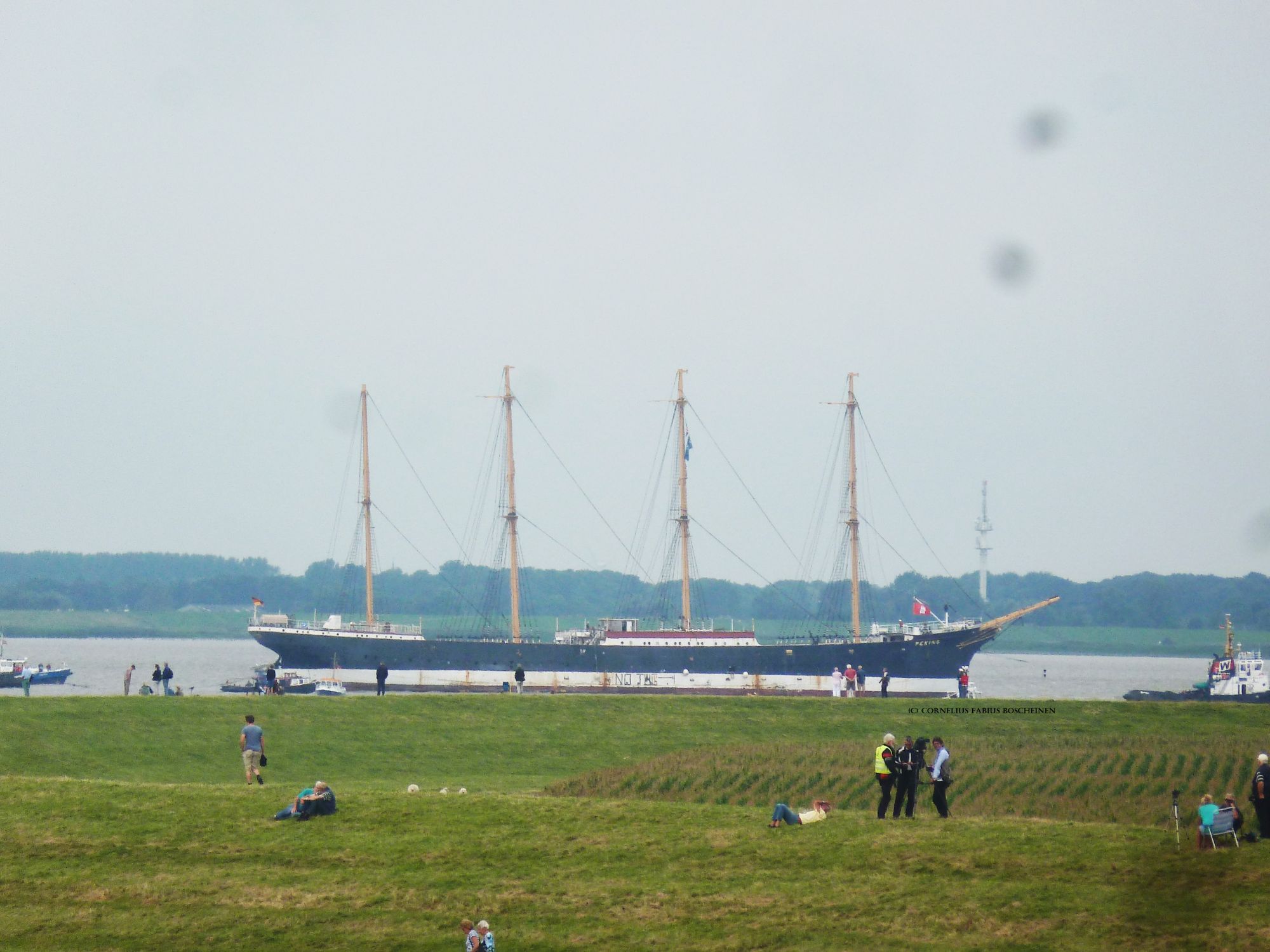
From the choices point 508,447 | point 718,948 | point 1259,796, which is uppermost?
point 508,447

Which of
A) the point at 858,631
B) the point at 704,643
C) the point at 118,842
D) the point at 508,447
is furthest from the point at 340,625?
the point at 118,842

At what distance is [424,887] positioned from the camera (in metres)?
22.3

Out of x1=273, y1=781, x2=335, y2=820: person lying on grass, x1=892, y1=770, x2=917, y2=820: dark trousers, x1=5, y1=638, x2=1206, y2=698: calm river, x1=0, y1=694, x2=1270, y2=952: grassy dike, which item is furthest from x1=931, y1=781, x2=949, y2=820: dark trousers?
x1=5, y1=638, x2=1206, y2=698: calm river

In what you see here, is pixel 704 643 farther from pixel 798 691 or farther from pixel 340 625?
pixel 340 625

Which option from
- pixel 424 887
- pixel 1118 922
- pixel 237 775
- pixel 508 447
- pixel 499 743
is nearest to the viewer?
pixel 1118 922

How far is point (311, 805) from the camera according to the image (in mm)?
26078

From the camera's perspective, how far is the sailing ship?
83.8 m

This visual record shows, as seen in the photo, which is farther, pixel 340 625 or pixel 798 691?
pixel 340 625

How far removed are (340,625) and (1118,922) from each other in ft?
237

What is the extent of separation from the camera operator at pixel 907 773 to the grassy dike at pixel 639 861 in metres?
0.53

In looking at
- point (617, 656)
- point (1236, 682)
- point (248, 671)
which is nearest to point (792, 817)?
point (617, 656)

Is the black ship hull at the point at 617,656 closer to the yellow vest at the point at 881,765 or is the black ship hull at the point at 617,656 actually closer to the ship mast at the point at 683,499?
the ship mast at the point at 683,499

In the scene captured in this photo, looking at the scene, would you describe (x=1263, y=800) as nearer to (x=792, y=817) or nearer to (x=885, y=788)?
(x=885, y=788)

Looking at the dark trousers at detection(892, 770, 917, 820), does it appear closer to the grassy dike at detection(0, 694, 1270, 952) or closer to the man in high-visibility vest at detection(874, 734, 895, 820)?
the man in high-visibility vest at detection(874, 734, 895, 820)
